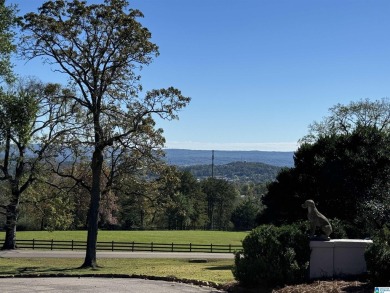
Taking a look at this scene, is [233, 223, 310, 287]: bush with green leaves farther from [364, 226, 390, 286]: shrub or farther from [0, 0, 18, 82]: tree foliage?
[0, 0, 18, 82]: tree foliage

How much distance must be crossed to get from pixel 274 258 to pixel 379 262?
321cm

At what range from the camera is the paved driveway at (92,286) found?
15.3 metres

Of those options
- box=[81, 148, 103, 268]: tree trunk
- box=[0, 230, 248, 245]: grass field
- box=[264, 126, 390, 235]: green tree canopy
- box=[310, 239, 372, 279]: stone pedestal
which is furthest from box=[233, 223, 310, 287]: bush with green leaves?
box=[0, 230, 248, 245]: grass field

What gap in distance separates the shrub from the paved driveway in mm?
5236

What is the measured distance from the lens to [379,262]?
1175cm

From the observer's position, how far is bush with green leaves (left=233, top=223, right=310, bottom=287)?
45.6 ft

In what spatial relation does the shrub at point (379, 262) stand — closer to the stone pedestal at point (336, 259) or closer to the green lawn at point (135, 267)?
the stone pedestal at point (336, 259)

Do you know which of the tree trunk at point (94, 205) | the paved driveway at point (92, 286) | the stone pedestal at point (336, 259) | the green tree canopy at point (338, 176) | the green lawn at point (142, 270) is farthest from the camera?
the tree trunk at point (94, 205)

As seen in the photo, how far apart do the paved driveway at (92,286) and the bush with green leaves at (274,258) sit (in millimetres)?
1599

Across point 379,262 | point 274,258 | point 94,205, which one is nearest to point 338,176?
point 94,205

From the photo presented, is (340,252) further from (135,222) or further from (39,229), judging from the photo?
(135,222)

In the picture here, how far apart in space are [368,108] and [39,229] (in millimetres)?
56983

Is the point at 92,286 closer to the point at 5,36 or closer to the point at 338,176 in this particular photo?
the point at 5,36

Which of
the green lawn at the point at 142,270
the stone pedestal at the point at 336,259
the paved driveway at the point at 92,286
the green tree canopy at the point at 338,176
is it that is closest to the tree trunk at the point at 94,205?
the green lawn at the point at 142,270
